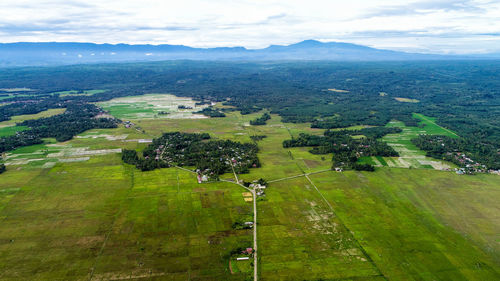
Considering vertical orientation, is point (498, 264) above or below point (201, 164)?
below

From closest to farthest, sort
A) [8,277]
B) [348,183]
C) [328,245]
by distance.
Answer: [8,277]
[328,245]
[348,183]

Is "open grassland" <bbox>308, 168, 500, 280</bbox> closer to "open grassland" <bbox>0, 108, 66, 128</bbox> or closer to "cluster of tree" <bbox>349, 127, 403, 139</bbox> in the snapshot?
"cluster of tree" <bbox>349, 127, 403, 139</bbox>

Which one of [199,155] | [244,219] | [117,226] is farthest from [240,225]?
[199,155]

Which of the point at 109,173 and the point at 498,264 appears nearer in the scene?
the point at 498,264

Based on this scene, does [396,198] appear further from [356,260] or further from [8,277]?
[8,277]

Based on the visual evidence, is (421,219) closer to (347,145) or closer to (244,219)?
(244,219)

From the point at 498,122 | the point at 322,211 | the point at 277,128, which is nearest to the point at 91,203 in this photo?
the point at 322,211

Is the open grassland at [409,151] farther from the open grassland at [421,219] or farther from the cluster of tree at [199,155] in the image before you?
the cluster of tree at [199,155]
